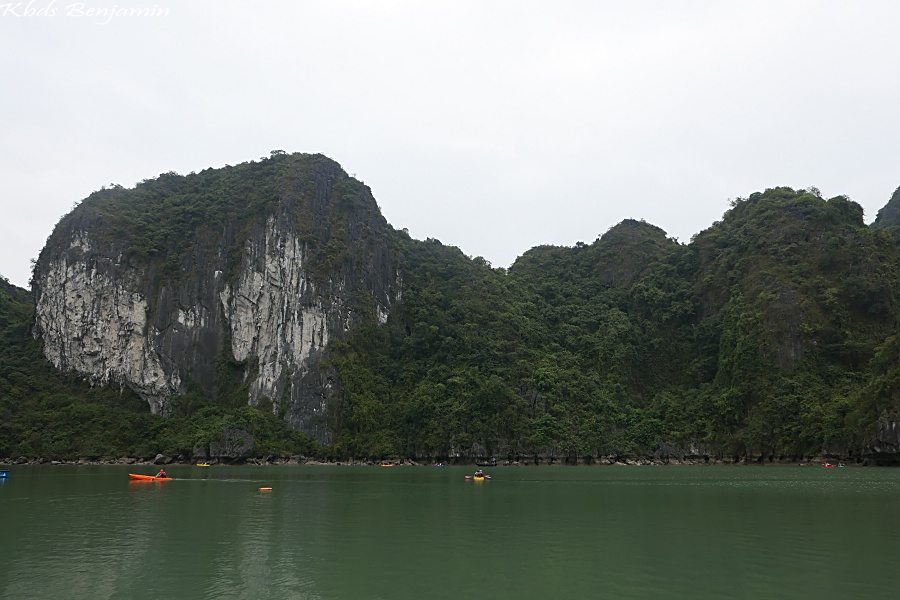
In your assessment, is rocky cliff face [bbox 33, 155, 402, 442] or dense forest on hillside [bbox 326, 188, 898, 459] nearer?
dense forest on hillside [bbox 326, 188, 898, 459]

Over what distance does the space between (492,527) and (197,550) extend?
767 cm

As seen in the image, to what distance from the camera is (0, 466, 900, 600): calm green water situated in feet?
38.2

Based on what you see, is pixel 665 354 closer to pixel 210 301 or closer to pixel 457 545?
pixel 210 301

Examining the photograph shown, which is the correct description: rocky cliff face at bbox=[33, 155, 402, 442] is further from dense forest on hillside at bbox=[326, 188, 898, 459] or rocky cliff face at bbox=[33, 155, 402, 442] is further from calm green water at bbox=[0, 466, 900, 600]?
calm green water at bbox=[0, 466, 900, 600]

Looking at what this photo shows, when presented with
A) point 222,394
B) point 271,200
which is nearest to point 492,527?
point 222,394

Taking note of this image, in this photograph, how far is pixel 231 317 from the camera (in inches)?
3009

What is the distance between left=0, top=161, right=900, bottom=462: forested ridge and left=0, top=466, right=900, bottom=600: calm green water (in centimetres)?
3356

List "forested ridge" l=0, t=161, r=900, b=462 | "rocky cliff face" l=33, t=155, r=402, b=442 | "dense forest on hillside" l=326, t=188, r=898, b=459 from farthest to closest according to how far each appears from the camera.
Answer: "rocky cliff face" l=33, t=155, r=402, b=442 < "forested ridge" l=0, t=161, r=900, b=462 < "dense forest on hillside" l=326, t=188, r=898, b=459

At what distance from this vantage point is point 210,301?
7681cm

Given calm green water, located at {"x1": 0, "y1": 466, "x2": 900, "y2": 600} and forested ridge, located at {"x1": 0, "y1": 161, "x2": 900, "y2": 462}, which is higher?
forested ridge, located at {"x1": 0, "y1": 161, "x2": 900, "y2": 462}

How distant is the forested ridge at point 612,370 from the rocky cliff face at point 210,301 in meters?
2.36

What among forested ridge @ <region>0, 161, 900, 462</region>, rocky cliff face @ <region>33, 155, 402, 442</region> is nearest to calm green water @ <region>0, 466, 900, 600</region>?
forested ridge @ <region>0, 161, 900, 462</region>

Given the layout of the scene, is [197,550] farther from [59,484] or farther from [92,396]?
[92,396]

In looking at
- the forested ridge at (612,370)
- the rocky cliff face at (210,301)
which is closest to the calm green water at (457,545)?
the forested ridge at (612,370)
